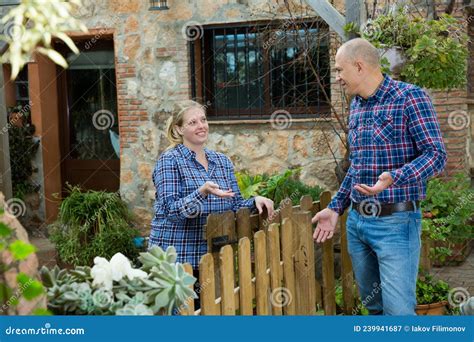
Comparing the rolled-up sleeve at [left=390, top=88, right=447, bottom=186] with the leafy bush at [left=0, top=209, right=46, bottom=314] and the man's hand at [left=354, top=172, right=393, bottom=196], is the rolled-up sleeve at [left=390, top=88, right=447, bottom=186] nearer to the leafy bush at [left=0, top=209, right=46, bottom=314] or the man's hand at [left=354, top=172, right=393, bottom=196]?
the man's hand at [left=354, top=172, right=393, bottom=196]

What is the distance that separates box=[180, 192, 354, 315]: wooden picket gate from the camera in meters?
2.63

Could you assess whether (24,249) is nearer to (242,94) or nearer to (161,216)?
(161,216)

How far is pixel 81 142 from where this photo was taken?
6098 mm

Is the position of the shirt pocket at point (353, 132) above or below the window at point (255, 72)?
below

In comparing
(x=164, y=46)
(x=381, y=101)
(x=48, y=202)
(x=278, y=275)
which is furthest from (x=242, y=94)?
(x=381, y=101)

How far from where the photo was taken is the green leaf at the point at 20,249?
1638 millimetres

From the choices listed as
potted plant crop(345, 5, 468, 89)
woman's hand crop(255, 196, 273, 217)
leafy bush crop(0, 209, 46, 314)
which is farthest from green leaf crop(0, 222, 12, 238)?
potted plant crop(345, 5, 468, 89)

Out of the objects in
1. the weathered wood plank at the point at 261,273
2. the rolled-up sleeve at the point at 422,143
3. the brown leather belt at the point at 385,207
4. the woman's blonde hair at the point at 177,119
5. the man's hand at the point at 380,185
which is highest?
the woman's blonde hair at the point at 177,119

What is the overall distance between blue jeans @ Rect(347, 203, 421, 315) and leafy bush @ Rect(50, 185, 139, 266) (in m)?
2.85

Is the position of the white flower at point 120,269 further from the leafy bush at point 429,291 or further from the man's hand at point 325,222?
the leafy bush at point 429,291

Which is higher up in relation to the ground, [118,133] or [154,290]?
[118,133]

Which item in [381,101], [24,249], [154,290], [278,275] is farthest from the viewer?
[278,275]

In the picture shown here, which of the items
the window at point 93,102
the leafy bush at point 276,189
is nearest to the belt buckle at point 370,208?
the leafy bush at point 276,189

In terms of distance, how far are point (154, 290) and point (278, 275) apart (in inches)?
50.9
